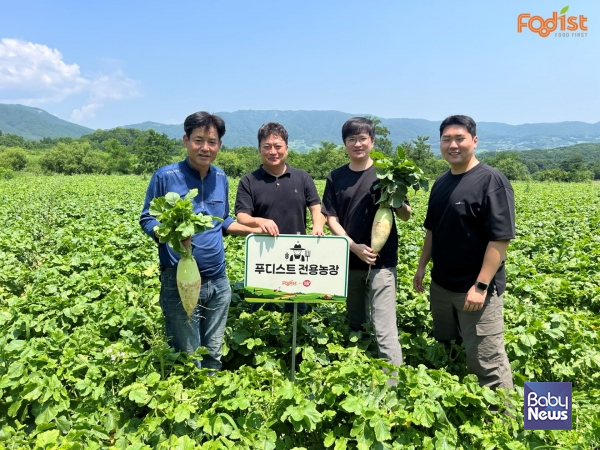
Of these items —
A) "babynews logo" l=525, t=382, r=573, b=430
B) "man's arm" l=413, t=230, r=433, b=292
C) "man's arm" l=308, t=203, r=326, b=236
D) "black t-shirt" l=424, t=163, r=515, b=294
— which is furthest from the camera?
"man's arm" l=413, t=230, r=433, b=292

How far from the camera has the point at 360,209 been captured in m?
3.27

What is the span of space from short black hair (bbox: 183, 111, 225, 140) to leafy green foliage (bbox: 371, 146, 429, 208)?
4.08 ft

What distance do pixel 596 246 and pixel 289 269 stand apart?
6739 millimetres

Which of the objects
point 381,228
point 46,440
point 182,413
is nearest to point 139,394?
point 182,413

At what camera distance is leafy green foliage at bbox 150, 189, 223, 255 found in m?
2.43

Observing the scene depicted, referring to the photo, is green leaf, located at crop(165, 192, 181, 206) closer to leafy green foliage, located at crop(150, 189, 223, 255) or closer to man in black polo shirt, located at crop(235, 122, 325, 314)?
leafy green foliage, located at crop(150, 189, 223, 255)

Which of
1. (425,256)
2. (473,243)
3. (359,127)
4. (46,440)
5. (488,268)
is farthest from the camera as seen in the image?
(425,256)

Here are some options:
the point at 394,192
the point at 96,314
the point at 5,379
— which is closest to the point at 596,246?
the point at 394,192

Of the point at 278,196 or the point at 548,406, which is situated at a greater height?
the point at 278,196

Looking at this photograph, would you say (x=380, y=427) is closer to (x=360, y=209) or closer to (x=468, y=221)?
(x=468, y=221)

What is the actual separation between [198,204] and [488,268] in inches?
85.2

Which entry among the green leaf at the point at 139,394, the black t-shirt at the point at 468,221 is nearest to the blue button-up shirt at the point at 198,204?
the green leaf at the point at 139,394

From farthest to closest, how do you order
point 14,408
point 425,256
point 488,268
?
point 425,256
point 488,268
point 14,408

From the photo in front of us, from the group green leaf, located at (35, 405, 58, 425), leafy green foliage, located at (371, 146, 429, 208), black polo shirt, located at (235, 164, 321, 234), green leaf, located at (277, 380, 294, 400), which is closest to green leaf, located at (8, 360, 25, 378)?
green leaf, located at (35, 405, 58, 425)
